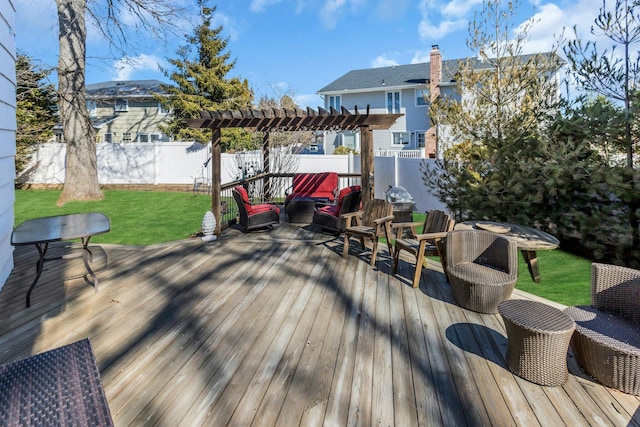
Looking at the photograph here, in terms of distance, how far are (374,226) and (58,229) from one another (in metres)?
3.77

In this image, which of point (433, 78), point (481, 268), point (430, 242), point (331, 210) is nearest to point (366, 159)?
point (331, 210)

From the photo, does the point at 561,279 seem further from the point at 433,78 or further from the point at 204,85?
the point at 204,85

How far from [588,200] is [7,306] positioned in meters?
7.71

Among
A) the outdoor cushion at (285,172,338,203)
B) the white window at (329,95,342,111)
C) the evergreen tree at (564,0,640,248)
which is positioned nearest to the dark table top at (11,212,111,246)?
the outdoor cushion at (285,172,338,203)

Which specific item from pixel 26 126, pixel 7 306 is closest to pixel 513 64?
pixel 7 306

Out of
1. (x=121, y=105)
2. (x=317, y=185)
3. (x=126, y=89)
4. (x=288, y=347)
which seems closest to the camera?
(x=288, y=347)

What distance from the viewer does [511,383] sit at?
2291mm

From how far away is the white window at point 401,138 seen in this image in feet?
71.9

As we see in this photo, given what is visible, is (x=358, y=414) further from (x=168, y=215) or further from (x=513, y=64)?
(x=168, y=215)

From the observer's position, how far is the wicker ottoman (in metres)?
2.20

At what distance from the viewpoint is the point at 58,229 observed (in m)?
3.64

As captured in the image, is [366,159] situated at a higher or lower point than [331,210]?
higher

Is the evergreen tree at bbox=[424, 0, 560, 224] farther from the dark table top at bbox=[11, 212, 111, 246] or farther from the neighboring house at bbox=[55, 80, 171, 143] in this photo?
the neighboring house at bbox=[55, 80, 171, 143]

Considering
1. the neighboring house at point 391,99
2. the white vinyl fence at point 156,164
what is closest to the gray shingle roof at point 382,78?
the neighboring house at point 391,99
